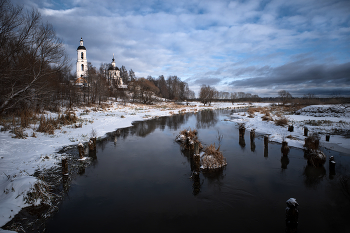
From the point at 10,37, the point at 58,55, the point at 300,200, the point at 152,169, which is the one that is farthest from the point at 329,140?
the point at 10,37

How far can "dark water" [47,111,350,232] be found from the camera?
4.86 meters

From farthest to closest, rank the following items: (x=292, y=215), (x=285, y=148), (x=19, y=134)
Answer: (x=19, y=134) < (x=285, y=148) < (x=292, y=215)

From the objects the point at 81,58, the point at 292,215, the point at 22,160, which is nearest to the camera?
the point at 292,215

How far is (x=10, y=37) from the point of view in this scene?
430 inches

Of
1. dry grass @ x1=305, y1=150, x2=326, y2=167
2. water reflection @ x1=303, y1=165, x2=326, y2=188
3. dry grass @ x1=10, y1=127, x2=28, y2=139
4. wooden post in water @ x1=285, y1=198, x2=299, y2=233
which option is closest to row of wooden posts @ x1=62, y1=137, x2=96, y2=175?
dry grass @ x1=10, y1=127, x2=28, y2=139

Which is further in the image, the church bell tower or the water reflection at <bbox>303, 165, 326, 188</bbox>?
the church bell tower

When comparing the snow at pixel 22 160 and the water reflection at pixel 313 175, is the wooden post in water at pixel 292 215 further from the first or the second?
the snow at pixel 22 160

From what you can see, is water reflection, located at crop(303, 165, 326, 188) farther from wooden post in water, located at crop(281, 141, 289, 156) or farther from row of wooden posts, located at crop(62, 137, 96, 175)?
row of wooden posts, located at crop(62, 137, 96, 175)

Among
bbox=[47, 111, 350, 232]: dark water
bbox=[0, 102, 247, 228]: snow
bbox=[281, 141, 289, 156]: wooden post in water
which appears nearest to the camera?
bbox=[47, 111, 350, 232]: dark water

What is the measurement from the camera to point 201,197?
611 cm

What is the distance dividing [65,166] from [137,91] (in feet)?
148

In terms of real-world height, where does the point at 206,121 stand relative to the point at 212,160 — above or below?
above

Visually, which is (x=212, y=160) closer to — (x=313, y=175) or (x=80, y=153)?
(x=313, y=175)

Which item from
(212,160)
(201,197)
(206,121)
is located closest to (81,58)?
(206,121)
